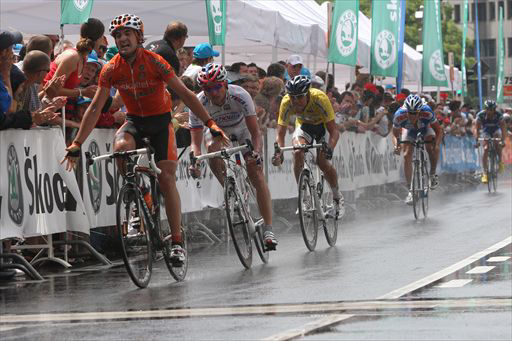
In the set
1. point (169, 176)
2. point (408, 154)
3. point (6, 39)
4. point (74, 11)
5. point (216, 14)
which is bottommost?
point (408, 154)

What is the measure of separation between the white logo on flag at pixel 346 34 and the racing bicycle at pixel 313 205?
A: 307 inches

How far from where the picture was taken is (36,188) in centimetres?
1278

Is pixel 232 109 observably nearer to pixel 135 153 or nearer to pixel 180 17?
pixel 135 153

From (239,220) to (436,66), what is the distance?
1933 centimetres

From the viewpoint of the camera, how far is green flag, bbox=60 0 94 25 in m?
15.3

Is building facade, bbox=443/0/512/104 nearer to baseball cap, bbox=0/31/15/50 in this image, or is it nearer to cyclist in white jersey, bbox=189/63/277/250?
cyclist in white jersey, bbox=189/63/277/250

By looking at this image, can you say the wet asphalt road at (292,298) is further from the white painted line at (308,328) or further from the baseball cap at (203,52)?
the baseball cap at (203,52)

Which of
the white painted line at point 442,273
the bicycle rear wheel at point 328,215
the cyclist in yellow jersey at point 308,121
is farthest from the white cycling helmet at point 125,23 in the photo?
the bicycle rear wheel at point 328,215

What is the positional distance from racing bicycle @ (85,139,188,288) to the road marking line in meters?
1.57

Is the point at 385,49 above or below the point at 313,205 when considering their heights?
above

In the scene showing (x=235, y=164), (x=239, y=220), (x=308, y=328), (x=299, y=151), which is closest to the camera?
(x=308, y=328)

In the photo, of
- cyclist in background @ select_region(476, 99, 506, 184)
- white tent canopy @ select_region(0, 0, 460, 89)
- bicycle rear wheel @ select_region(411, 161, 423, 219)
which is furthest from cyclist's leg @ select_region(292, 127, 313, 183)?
cyclist in background @ select_region(476, 99, 506, 184)

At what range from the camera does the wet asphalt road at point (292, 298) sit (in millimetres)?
8383

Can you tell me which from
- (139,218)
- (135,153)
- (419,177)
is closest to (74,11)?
(135,153)
